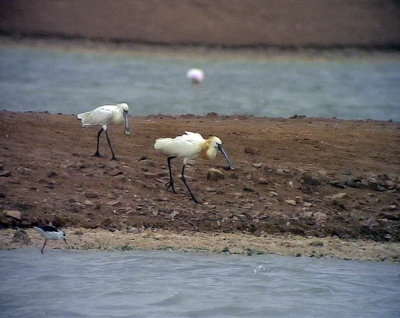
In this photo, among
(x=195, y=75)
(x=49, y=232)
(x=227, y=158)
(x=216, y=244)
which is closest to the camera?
(x=49, y=232)

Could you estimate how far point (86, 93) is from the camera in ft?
63.0

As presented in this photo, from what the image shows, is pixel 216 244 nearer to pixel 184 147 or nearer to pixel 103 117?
pixel 184 147

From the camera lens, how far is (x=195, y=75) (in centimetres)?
2227

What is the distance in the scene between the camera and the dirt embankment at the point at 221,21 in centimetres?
2594

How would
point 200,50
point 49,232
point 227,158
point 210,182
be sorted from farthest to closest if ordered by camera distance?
point 200,50 < point 210,182 < point 227,158 < point 49,232

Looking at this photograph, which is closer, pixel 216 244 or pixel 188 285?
pixel 188 285

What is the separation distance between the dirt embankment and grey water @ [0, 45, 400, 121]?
3.83 ft

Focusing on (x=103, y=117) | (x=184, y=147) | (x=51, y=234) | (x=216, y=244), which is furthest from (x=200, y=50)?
(x=51, y=234)

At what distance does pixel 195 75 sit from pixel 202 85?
2.41 feet

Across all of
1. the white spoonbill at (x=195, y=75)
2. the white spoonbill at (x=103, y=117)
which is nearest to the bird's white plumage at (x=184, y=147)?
the white spoonbill at (x=103, y=117)

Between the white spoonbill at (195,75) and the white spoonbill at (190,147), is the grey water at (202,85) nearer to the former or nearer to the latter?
the white spoonbill at (195,75)

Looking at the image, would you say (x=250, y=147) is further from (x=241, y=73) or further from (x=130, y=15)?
(x=130, y=15)

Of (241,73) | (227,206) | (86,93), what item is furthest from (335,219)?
(241,73)

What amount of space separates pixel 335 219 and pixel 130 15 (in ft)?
56.2
